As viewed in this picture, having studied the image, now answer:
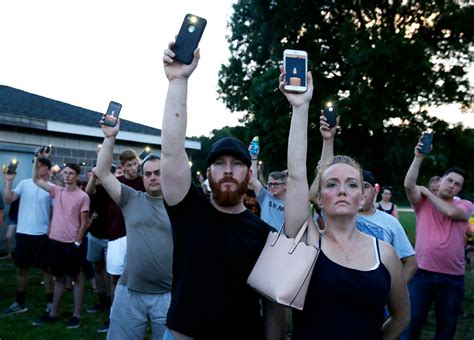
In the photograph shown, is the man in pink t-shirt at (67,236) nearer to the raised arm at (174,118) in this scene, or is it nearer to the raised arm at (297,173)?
the raised arm at (174,118)

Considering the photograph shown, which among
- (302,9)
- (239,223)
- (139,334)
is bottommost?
(139,334)

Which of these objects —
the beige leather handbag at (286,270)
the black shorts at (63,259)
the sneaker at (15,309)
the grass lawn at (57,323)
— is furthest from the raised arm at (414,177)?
the sneaker at (15,309)

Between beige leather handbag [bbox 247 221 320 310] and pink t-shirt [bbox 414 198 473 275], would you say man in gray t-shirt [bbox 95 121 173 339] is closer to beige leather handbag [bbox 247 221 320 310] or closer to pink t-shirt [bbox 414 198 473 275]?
beige leather handbag [bbox 247 221 320 310]

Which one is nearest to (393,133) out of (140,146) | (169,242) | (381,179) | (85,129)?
(381,179)

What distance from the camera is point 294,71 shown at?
2.50m

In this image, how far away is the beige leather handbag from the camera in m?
2.20

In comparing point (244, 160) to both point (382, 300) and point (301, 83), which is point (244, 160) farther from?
point (382, 300)

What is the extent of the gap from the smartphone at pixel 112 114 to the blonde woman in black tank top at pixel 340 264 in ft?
5.82

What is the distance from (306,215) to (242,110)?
19.1 meters

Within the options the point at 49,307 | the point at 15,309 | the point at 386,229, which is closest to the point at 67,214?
the point at 49,307

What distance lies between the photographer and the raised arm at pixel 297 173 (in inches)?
94.0

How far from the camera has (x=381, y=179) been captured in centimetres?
2177

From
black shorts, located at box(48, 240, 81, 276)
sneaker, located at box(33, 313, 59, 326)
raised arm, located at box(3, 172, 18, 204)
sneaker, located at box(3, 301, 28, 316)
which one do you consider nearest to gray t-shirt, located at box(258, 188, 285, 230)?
black shorts, located at box(48, 240, 81, 276)

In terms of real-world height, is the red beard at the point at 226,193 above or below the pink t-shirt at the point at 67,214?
above
